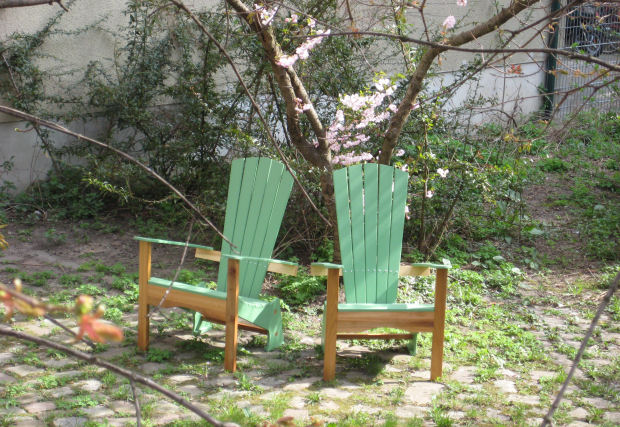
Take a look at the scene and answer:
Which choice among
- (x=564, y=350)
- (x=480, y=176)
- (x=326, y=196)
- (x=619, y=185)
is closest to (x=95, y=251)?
(x=326, y=196)

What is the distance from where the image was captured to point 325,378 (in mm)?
3262

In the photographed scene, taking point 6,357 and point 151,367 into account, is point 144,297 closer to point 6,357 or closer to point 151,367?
point 151,367

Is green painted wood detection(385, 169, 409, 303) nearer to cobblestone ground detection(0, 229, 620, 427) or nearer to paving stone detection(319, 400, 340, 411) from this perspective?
cobblestone ground detection(0, 229, 620, 427)

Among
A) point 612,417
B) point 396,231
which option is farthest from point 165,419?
point 612,417

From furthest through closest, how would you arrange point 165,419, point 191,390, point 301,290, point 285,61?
1. point 301,290
2. point 285,61
3. point 191,390
4. point 165,419

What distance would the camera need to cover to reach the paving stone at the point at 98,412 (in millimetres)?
2730

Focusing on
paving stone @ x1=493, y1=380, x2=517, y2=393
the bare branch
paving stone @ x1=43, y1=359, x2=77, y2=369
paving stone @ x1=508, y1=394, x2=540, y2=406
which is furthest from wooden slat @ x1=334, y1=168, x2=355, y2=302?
the bare branch

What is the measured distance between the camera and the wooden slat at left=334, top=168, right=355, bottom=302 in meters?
3.64

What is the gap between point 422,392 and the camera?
3.15m

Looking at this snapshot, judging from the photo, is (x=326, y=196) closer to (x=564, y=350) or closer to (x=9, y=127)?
(x=564, y=350)

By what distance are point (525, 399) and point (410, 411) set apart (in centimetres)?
59

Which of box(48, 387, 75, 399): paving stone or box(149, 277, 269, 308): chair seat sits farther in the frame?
box(149, 277, 269, 308): chair seat

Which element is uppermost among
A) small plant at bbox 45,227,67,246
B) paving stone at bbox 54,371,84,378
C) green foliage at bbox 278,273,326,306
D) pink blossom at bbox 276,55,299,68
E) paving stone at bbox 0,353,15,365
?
pink blossom at bbox 276,55,299,68

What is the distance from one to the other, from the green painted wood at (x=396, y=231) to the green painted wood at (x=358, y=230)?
16 centimetres
